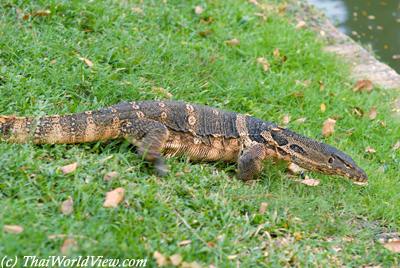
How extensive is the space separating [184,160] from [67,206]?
1494mm

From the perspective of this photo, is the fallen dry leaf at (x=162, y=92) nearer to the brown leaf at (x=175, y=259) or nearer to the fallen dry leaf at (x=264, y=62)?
the fallen dry leaf at (x=264, y=62)

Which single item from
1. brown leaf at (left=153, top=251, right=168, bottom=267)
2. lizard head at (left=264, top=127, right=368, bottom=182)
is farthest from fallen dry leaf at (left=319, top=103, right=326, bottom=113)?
brown leaf at (left=153, top=251, right=168, bottom=267)

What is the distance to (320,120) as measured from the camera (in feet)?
23.6

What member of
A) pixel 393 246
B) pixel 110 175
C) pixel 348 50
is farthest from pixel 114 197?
pixel 348 50

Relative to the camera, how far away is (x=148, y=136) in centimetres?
524

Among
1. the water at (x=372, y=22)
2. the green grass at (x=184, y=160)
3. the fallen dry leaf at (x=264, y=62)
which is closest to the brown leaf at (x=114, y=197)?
the green grass at (x=184, y=160)

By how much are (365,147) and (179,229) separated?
3.25 metres

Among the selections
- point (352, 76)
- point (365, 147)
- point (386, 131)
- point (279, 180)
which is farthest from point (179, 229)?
point (352, 76)

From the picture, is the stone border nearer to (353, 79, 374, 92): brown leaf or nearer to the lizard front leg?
(353, 79, 374, 92): brown leaf

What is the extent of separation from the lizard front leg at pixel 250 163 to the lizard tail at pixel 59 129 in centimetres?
109

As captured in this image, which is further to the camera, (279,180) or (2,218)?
(279,180)

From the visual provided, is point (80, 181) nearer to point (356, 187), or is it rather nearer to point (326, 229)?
point (326, 229)

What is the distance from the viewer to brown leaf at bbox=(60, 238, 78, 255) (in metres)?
3.77

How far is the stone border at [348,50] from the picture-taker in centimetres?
898
